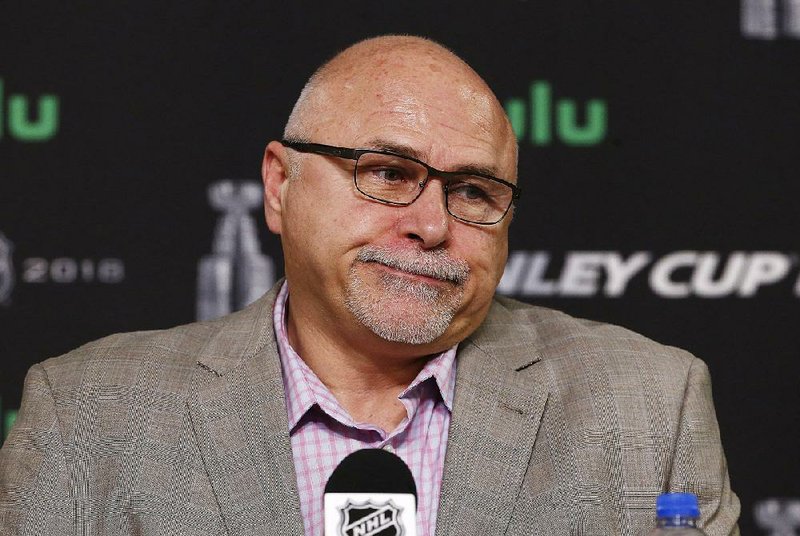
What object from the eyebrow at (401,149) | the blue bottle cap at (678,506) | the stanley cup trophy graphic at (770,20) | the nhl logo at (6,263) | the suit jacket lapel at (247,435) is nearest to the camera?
the blue bottle cap at (678,506)

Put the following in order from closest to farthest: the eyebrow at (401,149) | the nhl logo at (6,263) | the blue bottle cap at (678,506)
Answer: the blue bottle cap at (678,506) → the eyebrow at (401,149) → the nhl logo at (6,263)

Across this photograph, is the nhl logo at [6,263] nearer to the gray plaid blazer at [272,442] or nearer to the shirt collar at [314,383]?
the gray plaid blazer at [272,442]

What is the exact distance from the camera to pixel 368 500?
5.43 ft

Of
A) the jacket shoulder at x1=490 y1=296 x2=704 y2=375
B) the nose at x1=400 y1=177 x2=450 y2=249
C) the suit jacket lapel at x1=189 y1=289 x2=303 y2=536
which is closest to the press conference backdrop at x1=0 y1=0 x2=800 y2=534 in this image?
the jacket shoulder at x1=490 y1=296 x2=704 y2=375

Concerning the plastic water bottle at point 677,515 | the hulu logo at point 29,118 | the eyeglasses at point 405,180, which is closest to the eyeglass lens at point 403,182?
the eyeglasses at point 405,180

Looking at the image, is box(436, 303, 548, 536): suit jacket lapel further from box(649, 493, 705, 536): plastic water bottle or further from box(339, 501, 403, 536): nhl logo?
box(649, 493, 705, 536): plastic water bottle

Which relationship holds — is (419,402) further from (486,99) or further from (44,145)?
(44,145)

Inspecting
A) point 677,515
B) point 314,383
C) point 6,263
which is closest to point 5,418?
point 6,263

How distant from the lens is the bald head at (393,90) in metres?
2.02

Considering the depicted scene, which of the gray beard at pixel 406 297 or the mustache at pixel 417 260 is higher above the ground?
the mustache at pixel 417 260

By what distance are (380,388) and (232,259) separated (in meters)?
0.76

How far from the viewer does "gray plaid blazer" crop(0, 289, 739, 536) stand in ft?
6.23

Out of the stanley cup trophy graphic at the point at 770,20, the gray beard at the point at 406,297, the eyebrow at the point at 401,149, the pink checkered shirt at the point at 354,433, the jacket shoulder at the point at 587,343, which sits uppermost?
the stanley cup trophy graphic at the point at 770,20

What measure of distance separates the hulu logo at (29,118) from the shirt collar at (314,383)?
956 millimetres
